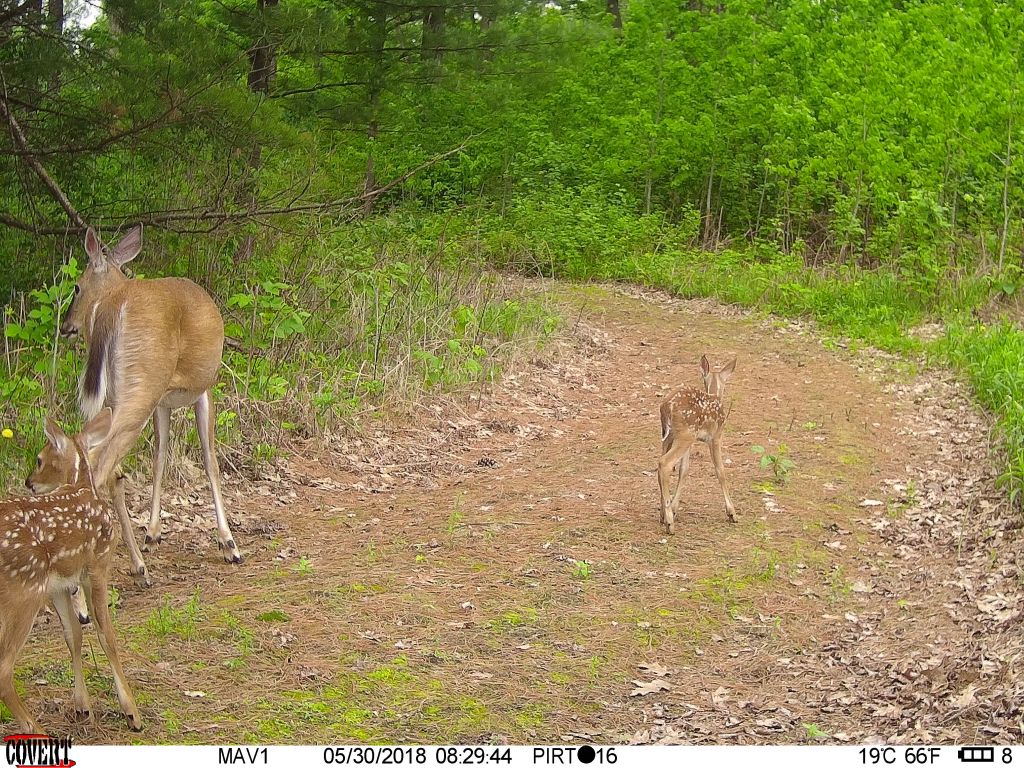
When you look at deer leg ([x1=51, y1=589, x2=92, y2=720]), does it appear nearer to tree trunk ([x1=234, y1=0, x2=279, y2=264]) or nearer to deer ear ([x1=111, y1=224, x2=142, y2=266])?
deer ear ([x1=111, y1=224, x2=142, y2=266])

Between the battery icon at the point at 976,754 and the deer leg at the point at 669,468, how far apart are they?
3.05 metres

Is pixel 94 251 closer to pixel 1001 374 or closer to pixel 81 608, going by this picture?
pixel 81 608

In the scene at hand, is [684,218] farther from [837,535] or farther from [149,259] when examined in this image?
[837,535]

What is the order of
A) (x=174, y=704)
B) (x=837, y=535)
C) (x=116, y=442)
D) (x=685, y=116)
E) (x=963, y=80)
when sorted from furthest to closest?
(x=685, y=116)
(x=963, y=80)
(x=837, y=535)
(x=116, y=442)
(x=174, y=704)

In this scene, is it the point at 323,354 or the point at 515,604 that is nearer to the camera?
the point at 515,604

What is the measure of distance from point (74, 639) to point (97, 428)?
41.4 inches

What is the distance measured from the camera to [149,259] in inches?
398

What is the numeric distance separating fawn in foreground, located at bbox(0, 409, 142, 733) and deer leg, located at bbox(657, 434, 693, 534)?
141 inches

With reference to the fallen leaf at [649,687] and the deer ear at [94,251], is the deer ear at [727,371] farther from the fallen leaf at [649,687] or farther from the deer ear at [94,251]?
the deer ear at [94,251]

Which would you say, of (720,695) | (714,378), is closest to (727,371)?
(714,378)

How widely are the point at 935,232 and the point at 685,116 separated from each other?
5.02 metres

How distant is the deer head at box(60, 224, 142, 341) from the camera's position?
617cm

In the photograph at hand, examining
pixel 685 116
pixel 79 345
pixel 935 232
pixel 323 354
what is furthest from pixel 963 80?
pixel 79 345

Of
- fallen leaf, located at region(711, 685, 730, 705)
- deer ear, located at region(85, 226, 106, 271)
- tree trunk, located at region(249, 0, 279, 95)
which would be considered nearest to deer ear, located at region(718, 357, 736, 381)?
fallen leaf, located at region(711, 685, 730, 705)
